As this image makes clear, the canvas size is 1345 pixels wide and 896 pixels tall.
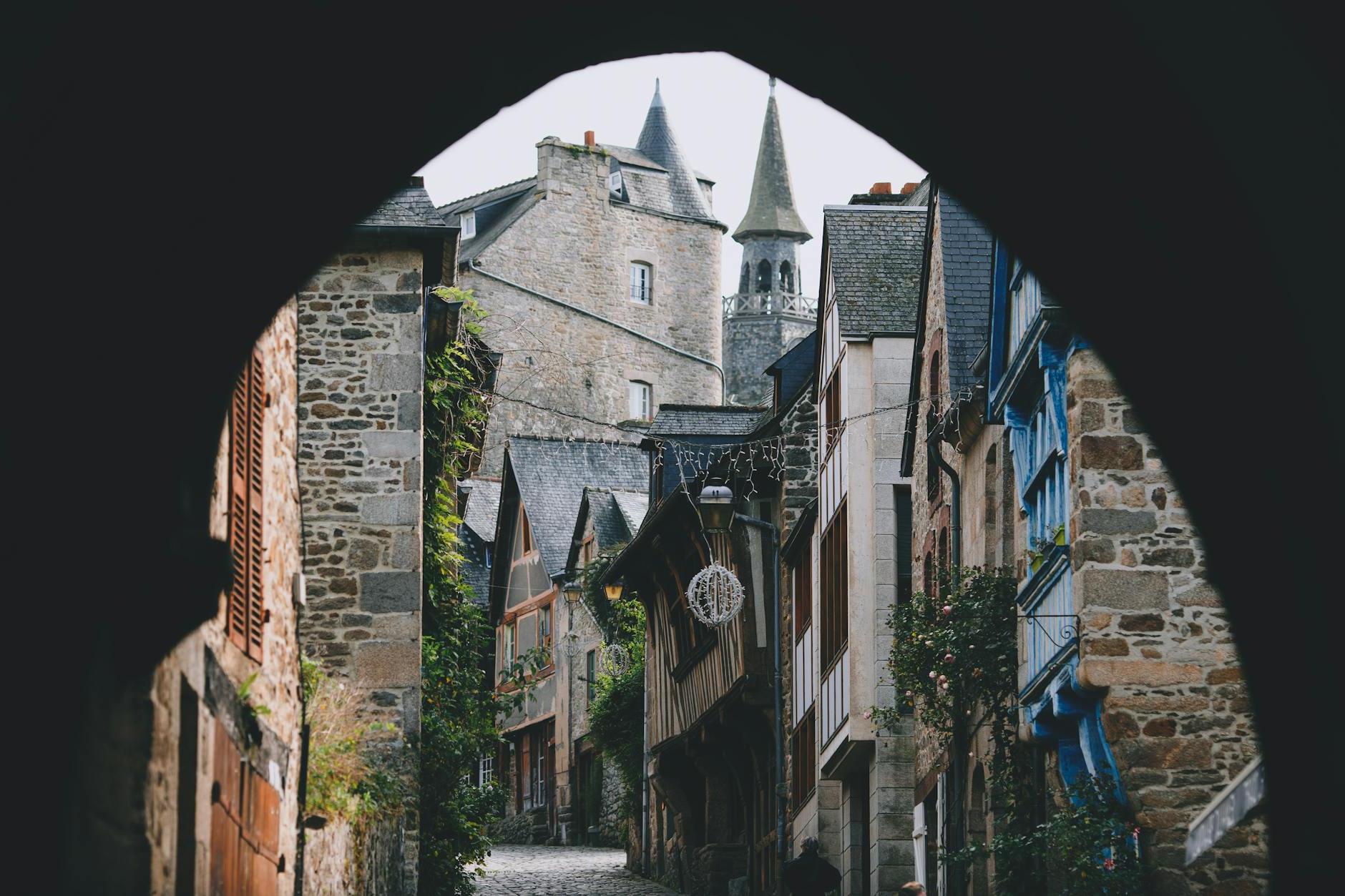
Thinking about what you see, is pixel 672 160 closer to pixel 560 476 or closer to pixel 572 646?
pixel 560 476

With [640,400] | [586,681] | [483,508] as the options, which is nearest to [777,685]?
[586,681]

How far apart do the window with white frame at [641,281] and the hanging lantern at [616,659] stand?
21101mm

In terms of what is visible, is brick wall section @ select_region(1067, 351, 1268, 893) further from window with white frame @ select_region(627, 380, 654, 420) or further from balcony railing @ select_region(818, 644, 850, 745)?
window with white frame @ select_region(627, 380, 654, 420)

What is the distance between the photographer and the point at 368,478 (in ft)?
45.0

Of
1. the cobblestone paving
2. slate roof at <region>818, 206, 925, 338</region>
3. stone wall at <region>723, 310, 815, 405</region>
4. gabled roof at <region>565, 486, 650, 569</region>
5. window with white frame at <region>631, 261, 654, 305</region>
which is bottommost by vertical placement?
the cobblestone paving

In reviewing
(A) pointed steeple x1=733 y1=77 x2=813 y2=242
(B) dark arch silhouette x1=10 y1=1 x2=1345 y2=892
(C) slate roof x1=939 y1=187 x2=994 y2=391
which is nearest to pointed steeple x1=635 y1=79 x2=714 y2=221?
(A) pointed steeple x1=733 y1=77 x2=813 y2=242

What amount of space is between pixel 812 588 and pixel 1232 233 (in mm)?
16138

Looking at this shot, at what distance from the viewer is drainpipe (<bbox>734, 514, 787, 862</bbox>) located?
69.2 ft

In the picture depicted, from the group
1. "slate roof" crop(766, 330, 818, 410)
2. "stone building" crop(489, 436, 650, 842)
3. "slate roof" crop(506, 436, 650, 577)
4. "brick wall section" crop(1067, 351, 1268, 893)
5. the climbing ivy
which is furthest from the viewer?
"slate roof" crop(506, 436, 650, 577)

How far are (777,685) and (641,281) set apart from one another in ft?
100

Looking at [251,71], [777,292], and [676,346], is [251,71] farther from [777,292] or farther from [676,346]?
[777,292]

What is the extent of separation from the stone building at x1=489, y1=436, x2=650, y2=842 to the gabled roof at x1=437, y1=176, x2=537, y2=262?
10741mm

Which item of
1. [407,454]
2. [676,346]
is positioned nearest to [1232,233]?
[407,454]

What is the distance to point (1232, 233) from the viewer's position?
455 cm
